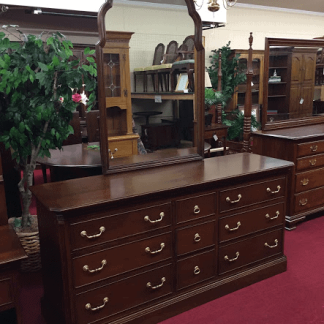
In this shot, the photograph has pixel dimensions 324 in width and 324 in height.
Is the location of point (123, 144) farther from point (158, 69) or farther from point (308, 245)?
point (308, 245)

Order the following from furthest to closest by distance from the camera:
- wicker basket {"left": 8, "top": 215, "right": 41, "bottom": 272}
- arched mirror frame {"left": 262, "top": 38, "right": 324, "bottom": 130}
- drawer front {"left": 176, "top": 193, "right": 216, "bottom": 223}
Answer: arched mirror frame {"left": 262, "top": 38, "right": 324, "bottom": 130} → wicker basket {"left": 8, "top": 215, "right": 41, "bottom": 272} → drawer front {"left": 176, "top": 193, "right": 216, "bottom": 223}

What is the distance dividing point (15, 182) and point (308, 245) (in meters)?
2.59

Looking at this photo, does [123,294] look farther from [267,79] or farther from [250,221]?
[267,79]

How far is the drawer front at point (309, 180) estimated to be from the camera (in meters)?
3.43

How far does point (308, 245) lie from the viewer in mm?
3145

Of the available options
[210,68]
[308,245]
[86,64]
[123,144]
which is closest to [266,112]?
[308,245]

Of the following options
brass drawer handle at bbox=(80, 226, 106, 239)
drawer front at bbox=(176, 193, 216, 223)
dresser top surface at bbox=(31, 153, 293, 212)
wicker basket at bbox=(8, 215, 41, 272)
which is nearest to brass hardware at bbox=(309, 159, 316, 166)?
dresser top surface at bbox=(31, 153, 293, 212)

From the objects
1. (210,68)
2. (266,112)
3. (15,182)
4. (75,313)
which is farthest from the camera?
(210,68)

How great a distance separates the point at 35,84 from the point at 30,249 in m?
1.20

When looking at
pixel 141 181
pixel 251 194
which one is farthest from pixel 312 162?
pixel 141 181

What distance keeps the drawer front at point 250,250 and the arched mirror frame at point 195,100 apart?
696mm

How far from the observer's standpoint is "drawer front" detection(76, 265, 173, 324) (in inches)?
74.8

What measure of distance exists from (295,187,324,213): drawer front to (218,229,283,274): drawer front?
3.03ft

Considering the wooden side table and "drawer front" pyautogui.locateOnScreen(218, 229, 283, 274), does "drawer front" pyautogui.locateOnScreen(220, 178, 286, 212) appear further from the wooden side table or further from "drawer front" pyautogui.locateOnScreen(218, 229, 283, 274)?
the wooden side table
